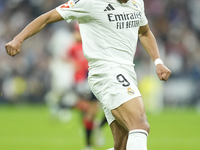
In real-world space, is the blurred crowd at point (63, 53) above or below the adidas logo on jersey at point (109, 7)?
below

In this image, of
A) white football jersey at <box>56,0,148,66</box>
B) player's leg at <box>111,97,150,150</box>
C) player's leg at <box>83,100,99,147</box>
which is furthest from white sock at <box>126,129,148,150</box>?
player's leg at <box>83,100,99,147</box>

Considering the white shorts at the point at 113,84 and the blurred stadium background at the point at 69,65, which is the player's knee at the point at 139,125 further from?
the blurred stadium background at the point at 69,65

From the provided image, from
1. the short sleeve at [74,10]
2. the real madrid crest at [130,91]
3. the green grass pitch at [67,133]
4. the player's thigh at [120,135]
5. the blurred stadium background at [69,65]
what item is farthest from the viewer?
the blurred stadium background at [69,65]

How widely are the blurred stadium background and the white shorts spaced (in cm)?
796

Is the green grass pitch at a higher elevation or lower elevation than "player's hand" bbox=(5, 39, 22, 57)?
lower

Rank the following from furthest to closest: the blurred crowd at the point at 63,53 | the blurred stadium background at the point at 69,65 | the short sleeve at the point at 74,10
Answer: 1. the blurred crowd at the point at 63,53
2. the blurred stadium background at the point at 69,65
3. the short sleeve at the point at 74,10

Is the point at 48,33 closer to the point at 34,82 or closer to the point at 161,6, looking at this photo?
the point at 34,82

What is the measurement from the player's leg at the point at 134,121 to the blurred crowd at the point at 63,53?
1143 cm

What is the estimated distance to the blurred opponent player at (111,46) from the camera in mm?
3975

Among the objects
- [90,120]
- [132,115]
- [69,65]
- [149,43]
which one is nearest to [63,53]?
[69,65]

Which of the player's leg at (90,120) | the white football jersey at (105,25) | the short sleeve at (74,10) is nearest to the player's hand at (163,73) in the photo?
the white football jersey at (105,25)

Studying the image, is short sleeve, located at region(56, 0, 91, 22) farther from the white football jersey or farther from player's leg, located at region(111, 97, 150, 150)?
player's leg, located at region(111, 97, 150, 150)

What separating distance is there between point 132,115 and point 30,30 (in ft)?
3.94

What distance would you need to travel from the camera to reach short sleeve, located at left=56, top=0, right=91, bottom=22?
4109 mm
